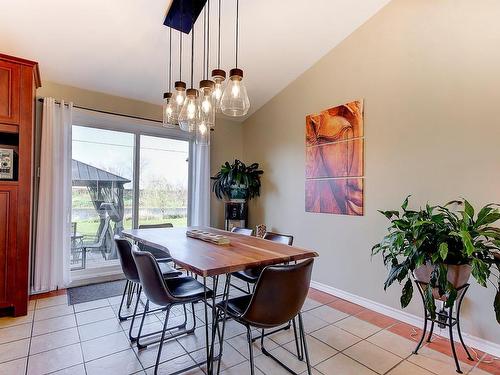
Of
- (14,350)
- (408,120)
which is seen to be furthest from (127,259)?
(408,120)

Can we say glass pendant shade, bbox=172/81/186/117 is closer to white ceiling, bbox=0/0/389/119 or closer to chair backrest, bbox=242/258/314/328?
white ceiling, bbox=0/0/389/119

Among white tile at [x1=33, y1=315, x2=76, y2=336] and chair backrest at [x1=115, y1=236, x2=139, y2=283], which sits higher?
chair backrest at [x1=115, y1=236, x2=139, y2=283]

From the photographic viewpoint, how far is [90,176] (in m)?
3.78

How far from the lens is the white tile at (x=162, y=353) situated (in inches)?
81.4

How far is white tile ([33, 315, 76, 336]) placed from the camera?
8.11 ft

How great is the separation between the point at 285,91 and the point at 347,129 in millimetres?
1270

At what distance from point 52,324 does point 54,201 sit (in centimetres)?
140

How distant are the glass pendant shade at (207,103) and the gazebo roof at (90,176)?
216 centimetres

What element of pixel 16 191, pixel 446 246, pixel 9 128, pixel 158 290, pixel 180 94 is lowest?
pixel 158 290

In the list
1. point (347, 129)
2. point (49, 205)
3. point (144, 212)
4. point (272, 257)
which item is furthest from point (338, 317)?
point (49, 205)

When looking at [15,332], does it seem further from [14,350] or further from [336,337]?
[336,337]

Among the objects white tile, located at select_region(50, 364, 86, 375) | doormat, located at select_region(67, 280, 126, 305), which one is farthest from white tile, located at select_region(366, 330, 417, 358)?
doormat, located at select_region(67, 280, 126, 305)

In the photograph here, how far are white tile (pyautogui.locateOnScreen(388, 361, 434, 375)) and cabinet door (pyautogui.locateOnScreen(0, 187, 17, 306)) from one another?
11.1 ft

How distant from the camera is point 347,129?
10.8ft
